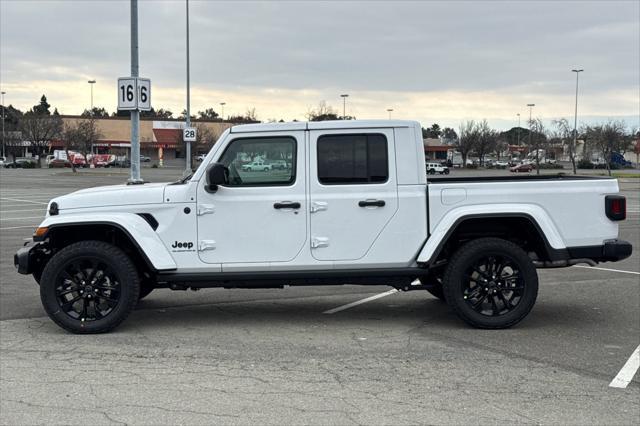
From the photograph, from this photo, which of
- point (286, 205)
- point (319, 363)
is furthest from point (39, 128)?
point (319, 363)

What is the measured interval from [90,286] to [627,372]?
4.82 m

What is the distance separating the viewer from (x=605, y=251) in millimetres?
6465

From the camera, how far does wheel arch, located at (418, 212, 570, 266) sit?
251 inches

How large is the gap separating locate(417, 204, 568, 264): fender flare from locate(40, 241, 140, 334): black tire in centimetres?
284

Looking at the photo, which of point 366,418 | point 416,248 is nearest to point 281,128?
point 416,248

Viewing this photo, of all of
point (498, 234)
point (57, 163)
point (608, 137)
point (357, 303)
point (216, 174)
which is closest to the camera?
point (216, 174)

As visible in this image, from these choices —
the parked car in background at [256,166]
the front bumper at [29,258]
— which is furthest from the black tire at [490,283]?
the front bumper at [29,258]

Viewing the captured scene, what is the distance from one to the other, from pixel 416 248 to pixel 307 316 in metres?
1.53

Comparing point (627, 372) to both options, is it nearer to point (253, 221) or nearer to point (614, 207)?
point (614, 207)

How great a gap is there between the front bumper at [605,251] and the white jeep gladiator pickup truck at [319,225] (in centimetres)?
1

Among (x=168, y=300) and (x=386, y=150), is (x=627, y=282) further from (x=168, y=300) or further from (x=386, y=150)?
(x=168, y=300)

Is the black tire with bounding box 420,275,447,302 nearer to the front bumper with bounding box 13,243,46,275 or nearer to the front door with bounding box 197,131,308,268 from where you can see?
the front door with bounding box 197,131,308,268

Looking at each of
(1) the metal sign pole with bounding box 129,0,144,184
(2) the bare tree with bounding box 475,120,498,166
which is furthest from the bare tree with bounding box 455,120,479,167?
(1) the metal sign pole with bounding box 129,0,144,184

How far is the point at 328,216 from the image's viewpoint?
6422mm
